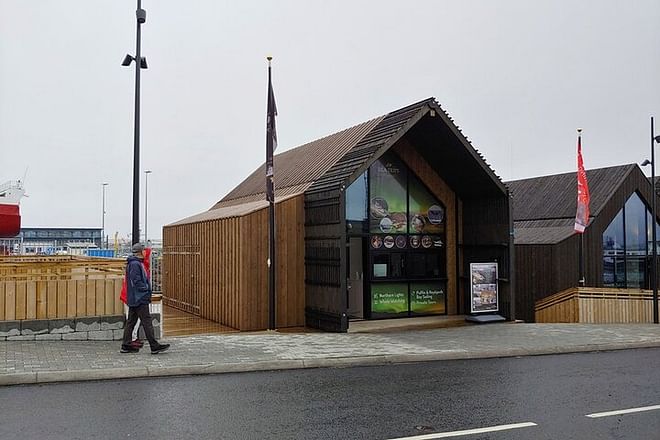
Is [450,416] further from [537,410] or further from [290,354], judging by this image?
[290,354]

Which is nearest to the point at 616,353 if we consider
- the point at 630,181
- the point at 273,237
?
the point at 273,237

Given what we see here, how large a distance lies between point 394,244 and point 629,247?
1461 cm

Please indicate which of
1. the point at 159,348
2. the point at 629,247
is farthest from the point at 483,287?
the point at 629,247

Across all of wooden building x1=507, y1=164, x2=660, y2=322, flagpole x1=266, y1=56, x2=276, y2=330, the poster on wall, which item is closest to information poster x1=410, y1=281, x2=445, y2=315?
the poster on wall

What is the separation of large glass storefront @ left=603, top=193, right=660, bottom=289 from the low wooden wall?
1.77 metres

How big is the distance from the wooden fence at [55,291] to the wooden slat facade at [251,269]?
369 cm

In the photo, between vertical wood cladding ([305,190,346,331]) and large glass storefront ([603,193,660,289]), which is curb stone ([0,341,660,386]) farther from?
large glass storefront ([603,193,660,289])

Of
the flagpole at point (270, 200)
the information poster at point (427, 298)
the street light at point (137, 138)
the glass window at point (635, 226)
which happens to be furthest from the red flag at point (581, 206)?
the street light at point (137, 138)

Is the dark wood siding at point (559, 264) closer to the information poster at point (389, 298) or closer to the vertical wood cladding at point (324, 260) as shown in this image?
the information poster at point (389, 298)

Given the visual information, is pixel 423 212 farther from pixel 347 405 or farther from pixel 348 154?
pixel 347 405

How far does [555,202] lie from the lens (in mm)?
28938

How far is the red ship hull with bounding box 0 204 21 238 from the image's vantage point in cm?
3133

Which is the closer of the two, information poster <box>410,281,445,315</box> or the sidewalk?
the sidewalk

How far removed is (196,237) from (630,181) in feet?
62.2
